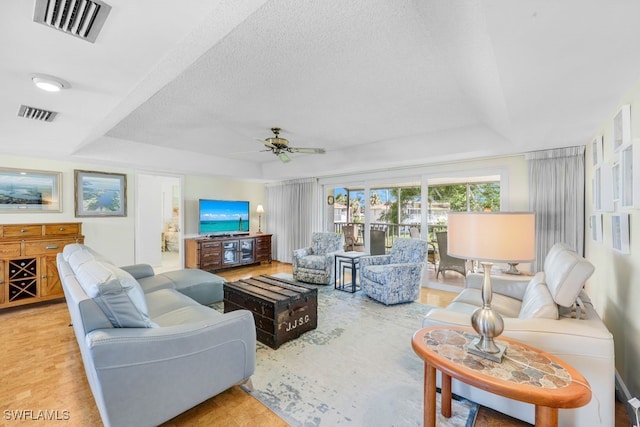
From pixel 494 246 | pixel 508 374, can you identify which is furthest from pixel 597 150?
pixel 508 374

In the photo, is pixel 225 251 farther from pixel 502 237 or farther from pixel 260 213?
pixel 502 237

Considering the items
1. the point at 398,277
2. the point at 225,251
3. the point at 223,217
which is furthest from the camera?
the point at 223,217

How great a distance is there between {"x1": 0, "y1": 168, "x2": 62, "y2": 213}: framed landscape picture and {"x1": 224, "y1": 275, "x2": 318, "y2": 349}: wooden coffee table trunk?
11.0ft

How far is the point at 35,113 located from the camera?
8.34 ft

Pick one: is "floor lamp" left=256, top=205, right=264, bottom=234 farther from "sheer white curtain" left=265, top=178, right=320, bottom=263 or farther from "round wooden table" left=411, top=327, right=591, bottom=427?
"round wooden table" left=411, top=327, right=591, bottom=427

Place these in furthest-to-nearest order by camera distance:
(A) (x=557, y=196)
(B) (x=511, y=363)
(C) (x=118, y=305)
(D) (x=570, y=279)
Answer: (A) (x=557, y=196) < (D) (x=570, y=279) < (C) (x=118, y=305) < (B) (x=511, y=363)

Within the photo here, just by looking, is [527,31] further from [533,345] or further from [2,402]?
[2,402]

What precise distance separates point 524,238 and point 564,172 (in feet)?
9.83

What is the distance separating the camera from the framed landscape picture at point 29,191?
3.85 m

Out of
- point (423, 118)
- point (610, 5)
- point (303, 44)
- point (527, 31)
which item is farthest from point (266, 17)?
point (423, 118)

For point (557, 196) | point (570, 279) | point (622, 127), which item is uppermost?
point (622, 127)

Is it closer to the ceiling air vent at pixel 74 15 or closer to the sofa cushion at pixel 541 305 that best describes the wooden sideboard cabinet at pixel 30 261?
the ceiling air vent at pixel 74 15

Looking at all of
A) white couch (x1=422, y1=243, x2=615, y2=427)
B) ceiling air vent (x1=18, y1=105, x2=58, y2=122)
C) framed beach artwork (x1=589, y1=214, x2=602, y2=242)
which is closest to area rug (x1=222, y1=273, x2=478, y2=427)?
white couch (x1=422, y1=243, x2=615, y2=427)

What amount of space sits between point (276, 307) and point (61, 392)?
1.61 m
